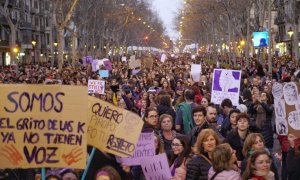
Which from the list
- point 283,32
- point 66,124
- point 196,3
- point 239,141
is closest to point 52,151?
point 66,124

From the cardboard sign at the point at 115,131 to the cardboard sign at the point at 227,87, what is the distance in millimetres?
7053

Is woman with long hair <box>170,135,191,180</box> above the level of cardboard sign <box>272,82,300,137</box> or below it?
below

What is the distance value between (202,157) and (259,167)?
0.72 m

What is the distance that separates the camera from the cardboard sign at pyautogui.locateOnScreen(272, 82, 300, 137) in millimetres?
8211

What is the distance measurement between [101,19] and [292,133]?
5670cm

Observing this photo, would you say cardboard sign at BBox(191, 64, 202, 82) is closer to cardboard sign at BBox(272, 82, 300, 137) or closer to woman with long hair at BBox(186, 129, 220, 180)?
cardboard sign at BBox(272, 82, 300, 137)

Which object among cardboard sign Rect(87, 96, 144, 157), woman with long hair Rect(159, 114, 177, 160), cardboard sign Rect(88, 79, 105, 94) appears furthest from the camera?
cardboard sign Rect(88, 79, 105, 94)

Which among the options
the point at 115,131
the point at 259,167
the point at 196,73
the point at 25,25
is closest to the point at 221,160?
the point at 259,167

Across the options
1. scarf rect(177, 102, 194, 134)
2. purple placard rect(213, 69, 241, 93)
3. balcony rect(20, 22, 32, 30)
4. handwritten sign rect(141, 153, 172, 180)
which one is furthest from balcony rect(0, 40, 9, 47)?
handwritten sign rect(141, 153, 172, 180)

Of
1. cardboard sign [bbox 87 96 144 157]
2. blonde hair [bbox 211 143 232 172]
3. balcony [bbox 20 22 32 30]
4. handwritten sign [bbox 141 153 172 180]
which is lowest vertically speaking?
handwritten sign [bbox 141 153 172 180]

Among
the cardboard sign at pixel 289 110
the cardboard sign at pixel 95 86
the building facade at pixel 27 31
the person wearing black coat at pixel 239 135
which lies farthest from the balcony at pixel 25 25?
the person wearing black coat at pixel 239 135

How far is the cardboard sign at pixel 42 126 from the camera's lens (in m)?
5.92

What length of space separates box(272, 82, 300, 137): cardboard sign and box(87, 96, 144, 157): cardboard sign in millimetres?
2559

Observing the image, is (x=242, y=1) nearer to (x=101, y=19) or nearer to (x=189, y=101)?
(x=101, y=19)
